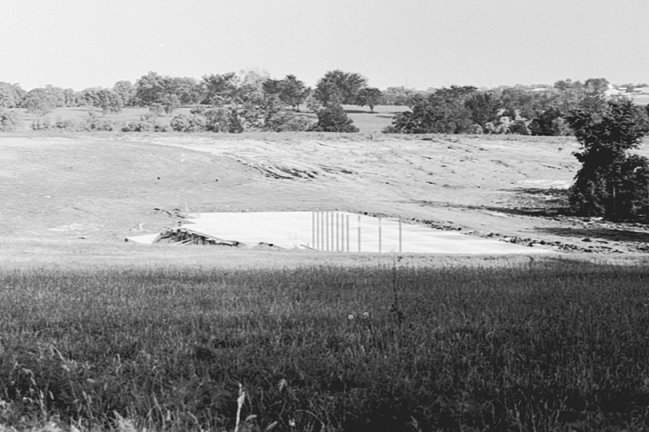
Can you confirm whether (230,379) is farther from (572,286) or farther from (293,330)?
(572,286)

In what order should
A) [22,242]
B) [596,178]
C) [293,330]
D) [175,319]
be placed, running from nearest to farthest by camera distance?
[293,330] < [175,319] < [22,242] < [596,178]

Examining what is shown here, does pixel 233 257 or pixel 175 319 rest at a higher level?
pixel 175 319

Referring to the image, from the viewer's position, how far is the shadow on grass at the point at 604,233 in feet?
132

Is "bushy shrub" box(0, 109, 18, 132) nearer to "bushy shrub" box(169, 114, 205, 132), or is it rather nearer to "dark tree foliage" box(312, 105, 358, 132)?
"bushy shrub" box(169, 114, 205, 132)

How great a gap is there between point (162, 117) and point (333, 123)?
25.9 meters

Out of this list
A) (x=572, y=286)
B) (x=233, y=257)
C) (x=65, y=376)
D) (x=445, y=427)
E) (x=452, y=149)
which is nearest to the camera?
(x=445, y=427)

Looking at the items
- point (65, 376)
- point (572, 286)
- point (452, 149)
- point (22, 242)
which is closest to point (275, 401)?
point (65, 376)

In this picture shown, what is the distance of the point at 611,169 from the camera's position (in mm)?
50656

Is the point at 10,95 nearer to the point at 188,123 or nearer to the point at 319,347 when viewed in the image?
the point at 188,123

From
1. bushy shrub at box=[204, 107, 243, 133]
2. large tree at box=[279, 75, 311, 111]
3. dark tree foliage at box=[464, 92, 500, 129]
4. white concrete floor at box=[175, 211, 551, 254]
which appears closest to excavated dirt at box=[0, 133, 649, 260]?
white concrete floor at box=[175, 211, 551, 254]

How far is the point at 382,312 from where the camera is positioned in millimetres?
8797

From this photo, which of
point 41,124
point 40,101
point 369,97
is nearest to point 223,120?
point 41,124

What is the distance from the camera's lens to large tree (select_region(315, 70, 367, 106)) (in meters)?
170

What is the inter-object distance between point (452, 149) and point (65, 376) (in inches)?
3059
